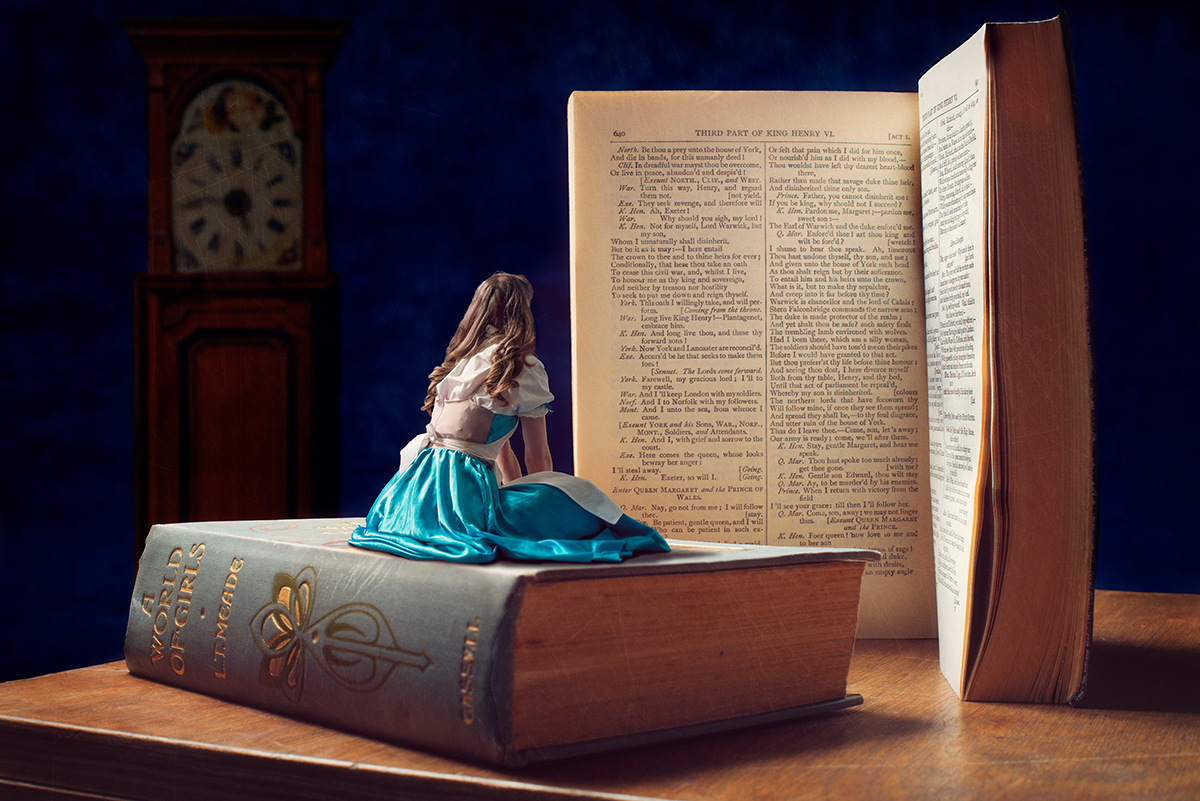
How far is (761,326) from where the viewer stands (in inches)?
34.5

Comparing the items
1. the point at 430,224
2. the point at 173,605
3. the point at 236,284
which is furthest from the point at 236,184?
the point at 173,605

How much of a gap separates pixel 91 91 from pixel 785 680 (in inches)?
64.2

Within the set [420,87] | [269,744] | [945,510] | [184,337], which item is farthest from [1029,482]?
[184,337]

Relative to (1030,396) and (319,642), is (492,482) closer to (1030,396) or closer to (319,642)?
(319,642)

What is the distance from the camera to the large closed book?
501 millimetres

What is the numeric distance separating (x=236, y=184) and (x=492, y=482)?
1317mm

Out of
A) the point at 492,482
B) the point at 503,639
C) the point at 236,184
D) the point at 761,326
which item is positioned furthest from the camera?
the point at 236,184

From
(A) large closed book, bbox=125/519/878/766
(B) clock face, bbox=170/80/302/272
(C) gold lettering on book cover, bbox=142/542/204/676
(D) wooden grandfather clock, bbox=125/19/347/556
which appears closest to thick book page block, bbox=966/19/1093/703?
(A) large closed book, bbox=125/519/878/766

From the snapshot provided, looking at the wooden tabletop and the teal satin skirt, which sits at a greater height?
the teal satin skirt

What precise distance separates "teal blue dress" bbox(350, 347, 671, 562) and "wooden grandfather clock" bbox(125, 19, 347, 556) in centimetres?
100

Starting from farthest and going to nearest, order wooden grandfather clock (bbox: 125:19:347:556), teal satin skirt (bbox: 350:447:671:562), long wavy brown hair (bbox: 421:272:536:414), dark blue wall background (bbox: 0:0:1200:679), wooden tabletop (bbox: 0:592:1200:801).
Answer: wooden grandfather clock (bbox: 125:19:347:556)
dark blue wall background (bbox: 0:0:1200:679)
long wavy brown hair (bbox: 421:272:536:414)
teal satin skirt (bbox: 350:447:671:562)
wooden tabletop (bbox: 0:592:1200:801)

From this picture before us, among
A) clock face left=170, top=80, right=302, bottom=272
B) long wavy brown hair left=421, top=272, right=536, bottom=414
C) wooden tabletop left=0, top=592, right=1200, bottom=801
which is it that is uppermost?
clock face left=170, top=80, right=302, bottom=272

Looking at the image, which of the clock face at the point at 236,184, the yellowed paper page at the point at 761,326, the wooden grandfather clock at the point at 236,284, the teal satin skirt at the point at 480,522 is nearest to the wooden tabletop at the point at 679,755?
the teal satin skirt at the point at 480,522

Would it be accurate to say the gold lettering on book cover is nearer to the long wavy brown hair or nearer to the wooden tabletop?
the wooden tabletop
